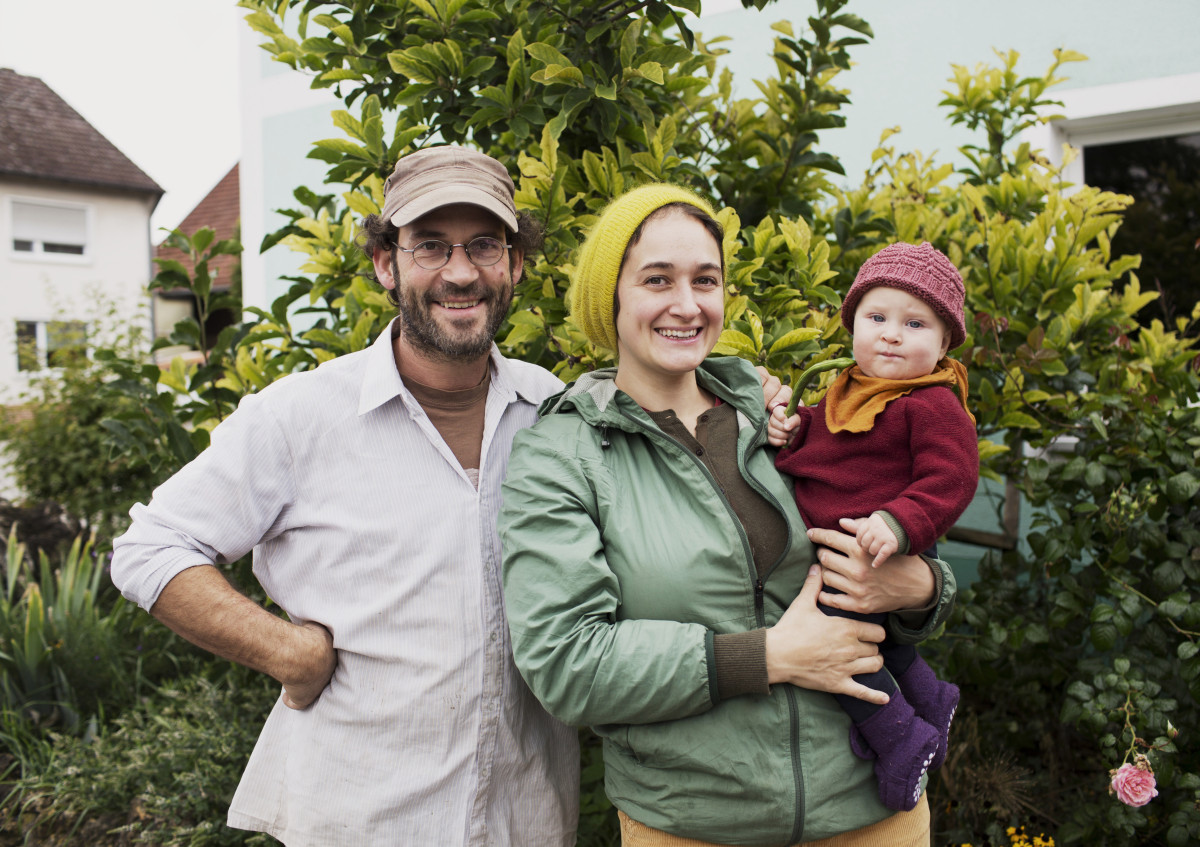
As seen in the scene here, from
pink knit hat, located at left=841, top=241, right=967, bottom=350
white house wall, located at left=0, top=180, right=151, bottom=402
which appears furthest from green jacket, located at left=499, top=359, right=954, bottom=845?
white house wall, located at left=0, top=180, right=151, bottom=402

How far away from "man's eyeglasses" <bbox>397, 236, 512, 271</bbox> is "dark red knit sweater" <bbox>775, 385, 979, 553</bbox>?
855 mm

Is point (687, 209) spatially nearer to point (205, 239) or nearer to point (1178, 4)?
point (205, 239)

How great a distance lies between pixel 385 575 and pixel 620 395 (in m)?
0.65

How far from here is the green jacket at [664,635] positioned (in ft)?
5.02

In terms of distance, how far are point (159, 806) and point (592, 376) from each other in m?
2.80

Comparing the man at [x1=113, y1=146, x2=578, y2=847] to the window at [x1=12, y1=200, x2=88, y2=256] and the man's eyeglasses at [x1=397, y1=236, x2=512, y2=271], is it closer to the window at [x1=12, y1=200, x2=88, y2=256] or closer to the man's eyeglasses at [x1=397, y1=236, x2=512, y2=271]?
the man's eyeglasses at [x1=397, y1=236, x2=512, y2=271]

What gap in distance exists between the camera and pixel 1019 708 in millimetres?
3320

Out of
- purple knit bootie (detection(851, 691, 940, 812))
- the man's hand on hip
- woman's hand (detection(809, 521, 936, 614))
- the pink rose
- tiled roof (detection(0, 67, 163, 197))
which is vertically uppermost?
tiled roof (detection(0, 67, 163, 197))

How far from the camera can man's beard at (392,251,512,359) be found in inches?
77.8

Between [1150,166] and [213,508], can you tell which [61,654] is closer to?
[213,508]

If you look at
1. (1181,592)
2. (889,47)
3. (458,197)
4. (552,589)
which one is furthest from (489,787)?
(889,47)

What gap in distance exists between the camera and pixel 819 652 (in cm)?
159

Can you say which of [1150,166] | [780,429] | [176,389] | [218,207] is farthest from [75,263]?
[780,429]

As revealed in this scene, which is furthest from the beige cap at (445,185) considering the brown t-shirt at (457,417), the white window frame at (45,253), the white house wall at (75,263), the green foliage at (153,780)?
the white window frame at (45,253)
